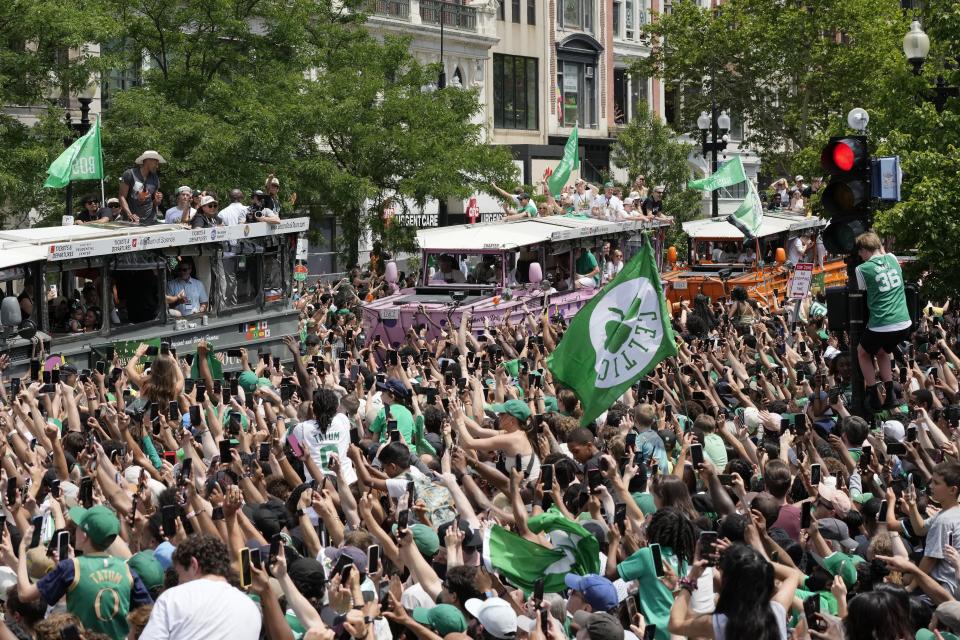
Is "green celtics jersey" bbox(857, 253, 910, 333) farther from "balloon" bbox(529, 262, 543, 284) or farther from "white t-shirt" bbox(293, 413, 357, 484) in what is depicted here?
"balloon" bbox(529, 262, 543, 284)

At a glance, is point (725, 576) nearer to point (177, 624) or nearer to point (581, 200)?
point (177, 624)

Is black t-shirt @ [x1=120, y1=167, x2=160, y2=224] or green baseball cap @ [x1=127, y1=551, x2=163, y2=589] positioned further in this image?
black t-shirt @ [x1=120, y1=167, x2=160, y2=224]

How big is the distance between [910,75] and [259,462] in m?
13.5

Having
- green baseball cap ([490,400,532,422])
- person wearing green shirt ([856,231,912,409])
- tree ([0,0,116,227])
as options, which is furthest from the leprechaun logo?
tree ([0,0,116,227])

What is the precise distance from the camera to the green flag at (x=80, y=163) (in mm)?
20219

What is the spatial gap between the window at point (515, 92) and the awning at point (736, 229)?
2340 centimetres

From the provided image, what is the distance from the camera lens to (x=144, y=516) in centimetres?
786

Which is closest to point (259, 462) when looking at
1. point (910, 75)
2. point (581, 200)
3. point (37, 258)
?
point (37, 258)

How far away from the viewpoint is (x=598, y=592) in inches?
257

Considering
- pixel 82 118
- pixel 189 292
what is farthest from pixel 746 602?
pixel 82 118

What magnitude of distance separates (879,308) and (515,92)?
4298cm

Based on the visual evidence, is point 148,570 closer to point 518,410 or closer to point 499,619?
point 499,619

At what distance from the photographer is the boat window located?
22.0 metres

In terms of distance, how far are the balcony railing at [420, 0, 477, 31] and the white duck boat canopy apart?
23.5 meters
